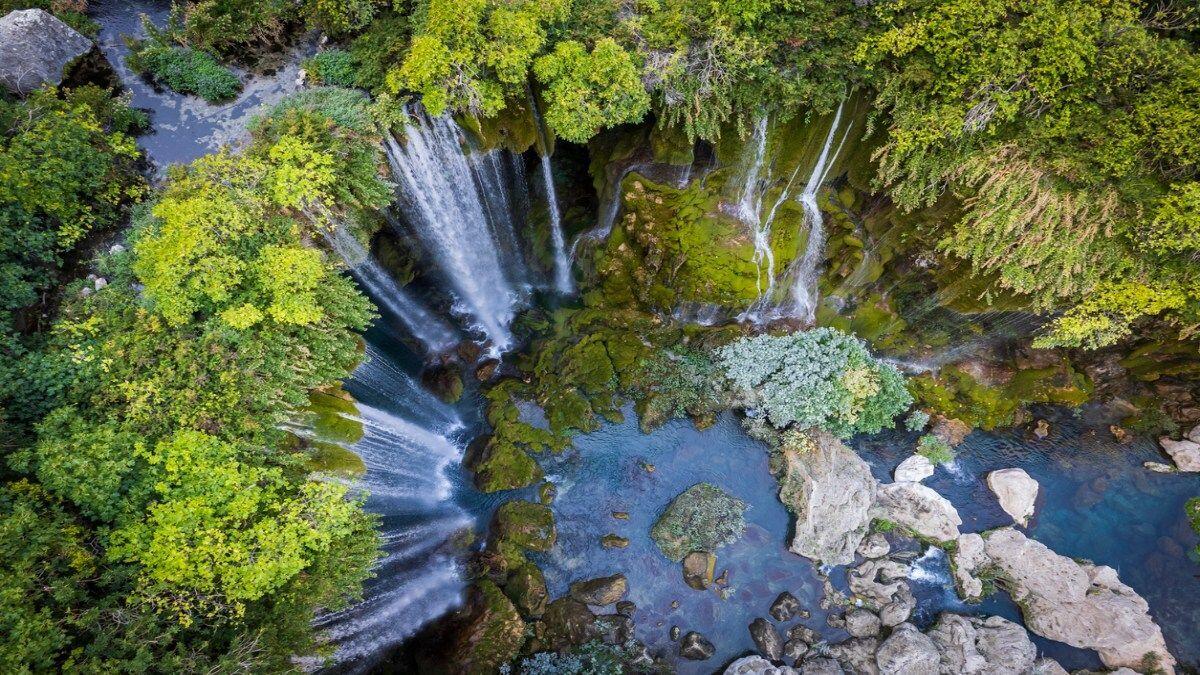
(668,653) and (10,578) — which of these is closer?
(10,578)

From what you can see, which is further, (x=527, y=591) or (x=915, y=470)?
(x=915, y=470)

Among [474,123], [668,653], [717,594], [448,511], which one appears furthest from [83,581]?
[717,594]

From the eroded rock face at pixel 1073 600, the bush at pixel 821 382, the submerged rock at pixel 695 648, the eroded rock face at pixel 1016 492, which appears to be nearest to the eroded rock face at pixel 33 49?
the bush at pixel 821 382

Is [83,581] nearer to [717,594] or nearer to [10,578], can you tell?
[10,578]

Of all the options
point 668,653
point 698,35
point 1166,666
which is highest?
point 698,35

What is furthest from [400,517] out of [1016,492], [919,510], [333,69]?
[1016,492]

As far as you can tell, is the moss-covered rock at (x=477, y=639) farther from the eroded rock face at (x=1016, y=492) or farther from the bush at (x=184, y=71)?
the bush at (x=184, y=71)

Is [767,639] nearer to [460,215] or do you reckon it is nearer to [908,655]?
[908,655]
